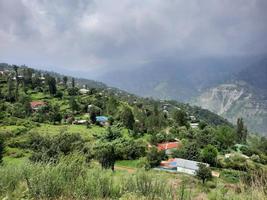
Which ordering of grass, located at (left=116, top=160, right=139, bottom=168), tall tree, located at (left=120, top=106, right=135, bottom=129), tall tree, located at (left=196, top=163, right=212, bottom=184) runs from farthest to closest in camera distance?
tall tree, located at (left=120, top=106, right=135, bottom=129) < grass, located at (left=116, top=160, right=139, bottom=168) < tall tree, located at (left=196, top=163, right=212, bottom=184)

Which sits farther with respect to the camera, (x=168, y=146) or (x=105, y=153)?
(x=168, y=146)

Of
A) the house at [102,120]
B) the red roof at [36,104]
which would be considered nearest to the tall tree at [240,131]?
the house at [102,120]

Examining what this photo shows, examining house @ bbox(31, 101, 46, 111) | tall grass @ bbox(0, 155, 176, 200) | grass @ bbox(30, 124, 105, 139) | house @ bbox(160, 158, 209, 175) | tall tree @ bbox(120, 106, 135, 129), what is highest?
house @ bbox(31, 101, 46, 111)

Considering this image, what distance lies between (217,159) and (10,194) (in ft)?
152

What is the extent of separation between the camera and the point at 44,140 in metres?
39.9

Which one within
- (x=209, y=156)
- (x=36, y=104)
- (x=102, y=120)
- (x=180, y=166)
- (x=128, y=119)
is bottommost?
(x=180, y=166)

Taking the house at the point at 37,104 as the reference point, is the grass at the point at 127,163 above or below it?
below

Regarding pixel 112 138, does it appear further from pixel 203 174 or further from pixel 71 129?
pixel 203 174

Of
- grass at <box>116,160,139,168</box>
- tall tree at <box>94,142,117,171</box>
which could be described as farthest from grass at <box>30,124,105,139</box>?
tall tree at <box>94,142,117,171</box>

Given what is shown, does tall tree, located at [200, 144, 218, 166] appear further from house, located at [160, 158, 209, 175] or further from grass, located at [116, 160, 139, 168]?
grass, located at [116, 160, 139, 168]

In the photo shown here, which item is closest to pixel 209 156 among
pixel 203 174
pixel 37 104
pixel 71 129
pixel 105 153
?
pixel 203 174

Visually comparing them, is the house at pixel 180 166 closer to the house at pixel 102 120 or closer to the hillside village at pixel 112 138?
the hillside village at pixel 112 138

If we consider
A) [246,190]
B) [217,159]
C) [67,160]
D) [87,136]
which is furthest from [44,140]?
[246,190]

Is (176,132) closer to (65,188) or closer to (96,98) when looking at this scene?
(96,98)
